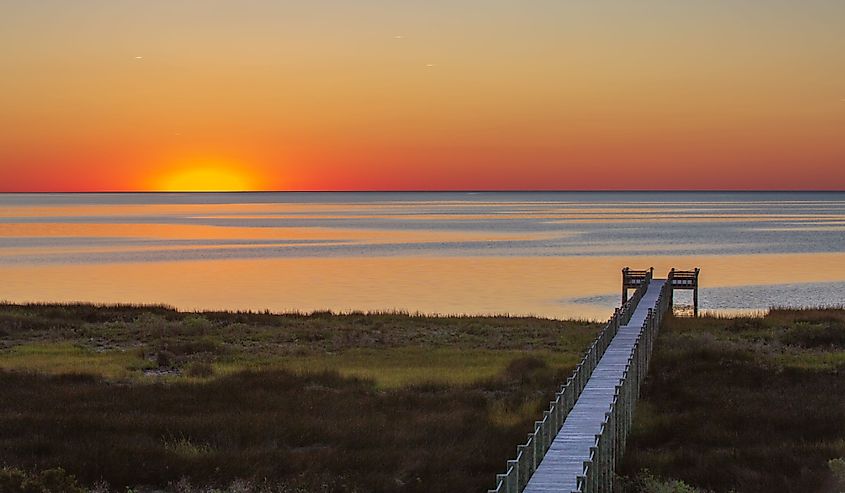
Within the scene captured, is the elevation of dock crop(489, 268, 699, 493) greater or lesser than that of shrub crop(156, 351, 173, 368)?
greater

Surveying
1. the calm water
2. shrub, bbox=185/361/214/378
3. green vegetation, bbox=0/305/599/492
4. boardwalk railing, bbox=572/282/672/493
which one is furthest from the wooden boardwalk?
the calm water

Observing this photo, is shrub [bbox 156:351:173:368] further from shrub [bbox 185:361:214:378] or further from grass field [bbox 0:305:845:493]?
shrub [bbox 185:361:214:378]

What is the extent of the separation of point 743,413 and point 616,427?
598 centimetres

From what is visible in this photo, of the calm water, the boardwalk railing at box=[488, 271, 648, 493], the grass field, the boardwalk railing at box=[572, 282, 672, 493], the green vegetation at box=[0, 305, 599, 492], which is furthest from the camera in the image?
the calm water

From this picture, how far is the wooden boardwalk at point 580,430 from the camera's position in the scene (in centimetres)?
1806

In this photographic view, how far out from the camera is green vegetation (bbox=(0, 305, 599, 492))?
21219 mm

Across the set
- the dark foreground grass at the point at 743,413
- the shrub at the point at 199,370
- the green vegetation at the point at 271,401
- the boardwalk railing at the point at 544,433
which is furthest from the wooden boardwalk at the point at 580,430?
the shrub at the point at 199,370

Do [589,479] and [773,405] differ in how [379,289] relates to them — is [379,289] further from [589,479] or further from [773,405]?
[589,479]

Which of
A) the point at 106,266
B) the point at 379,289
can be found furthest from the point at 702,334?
the point at 106,266

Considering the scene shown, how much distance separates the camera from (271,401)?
28234 millimetres

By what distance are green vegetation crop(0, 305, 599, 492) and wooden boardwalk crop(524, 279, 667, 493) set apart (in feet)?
5.48

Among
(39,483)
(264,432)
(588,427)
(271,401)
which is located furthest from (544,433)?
(271,401)

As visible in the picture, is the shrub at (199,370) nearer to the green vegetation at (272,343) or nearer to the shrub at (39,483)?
the green vegetation at (272,343)

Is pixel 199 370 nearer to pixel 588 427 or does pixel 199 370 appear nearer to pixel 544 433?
pixel 588 427
